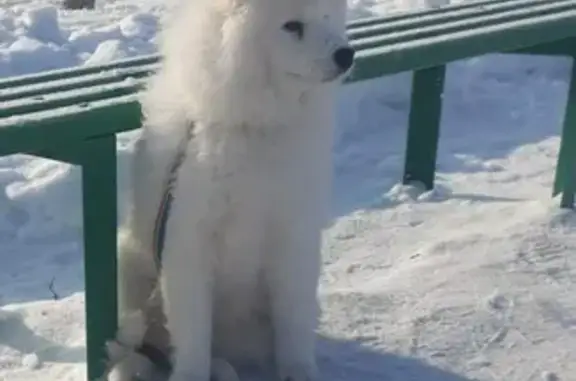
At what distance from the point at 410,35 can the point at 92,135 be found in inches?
61.9

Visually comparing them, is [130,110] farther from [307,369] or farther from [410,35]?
[410,35]

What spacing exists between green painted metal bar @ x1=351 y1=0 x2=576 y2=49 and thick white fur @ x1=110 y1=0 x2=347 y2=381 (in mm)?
1132

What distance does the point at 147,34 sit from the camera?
695 centimetres

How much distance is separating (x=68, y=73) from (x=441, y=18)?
1572 mm

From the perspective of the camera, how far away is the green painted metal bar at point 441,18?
427 cm

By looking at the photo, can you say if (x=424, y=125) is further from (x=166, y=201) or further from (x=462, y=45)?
(x=166, y=201)

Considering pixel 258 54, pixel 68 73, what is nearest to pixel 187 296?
pixel 258 54

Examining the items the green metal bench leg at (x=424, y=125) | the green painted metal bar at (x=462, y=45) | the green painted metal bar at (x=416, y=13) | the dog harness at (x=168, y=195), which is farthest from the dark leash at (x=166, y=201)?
the green metal bench leg at (x=424, y=125)

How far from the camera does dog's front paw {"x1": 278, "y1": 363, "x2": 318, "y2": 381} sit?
3.08m

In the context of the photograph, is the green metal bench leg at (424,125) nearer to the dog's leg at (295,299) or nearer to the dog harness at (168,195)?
the dog's leg at (295,299)

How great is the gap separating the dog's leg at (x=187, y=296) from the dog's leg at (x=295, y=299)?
187 mm

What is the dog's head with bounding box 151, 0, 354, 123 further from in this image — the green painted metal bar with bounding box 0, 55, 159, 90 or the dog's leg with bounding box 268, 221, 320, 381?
the green painted metal bar with bounding box 0, 55, 159, 90

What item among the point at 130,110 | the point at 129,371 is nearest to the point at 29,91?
the point at 130,110

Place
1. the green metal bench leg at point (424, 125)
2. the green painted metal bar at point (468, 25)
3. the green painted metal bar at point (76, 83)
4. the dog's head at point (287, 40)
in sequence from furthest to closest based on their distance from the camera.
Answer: the green metal bench leg at point (424, 125), the green painted metal bar at point (468, 25), the green painted metal bar at point (76, 83), the dog's head at point (287, 40)
